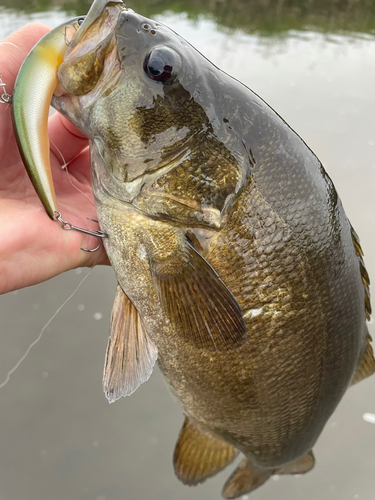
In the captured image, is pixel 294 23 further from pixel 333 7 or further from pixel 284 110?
pixel 284 110

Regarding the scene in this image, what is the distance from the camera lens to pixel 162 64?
985 millimetres

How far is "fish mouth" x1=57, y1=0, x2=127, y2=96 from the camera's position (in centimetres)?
94

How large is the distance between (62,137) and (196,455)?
148cm

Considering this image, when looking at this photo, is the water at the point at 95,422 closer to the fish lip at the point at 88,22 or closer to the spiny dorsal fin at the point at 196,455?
the spiny dorsal fin at the point at 196,455

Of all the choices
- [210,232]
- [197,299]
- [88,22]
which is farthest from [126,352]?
[88,22]

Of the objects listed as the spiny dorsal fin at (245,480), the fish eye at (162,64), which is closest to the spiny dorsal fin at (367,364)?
the spiny dorsal fin at (245,480)

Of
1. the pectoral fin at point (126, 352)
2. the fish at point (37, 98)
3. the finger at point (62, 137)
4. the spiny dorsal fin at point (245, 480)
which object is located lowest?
the spiny dorsal fin at point (245, 480)

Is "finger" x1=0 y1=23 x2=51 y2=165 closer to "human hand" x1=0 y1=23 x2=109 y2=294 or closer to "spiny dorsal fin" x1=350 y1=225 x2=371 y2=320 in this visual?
"human hand" x1=0 y1=23 x2=109 y2=294

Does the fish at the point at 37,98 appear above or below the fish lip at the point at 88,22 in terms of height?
below

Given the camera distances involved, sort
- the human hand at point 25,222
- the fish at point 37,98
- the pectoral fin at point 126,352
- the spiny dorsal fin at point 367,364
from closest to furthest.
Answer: the fish at point 37,98, the human hand at point 25,222, the pectoral fin at point 126,352, the spiny dorsal fin at point 367,364

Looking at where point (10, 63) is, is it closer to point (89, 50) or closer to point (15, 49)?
point (15, 49)

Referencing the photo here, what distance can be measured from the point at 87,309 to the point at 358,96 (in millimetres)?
4316

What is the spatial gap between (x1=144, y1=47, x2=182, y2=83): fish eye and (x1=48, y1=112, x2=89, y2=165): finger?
1.93 ft

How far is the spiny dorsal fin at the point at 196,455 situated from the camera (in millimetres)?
1582
